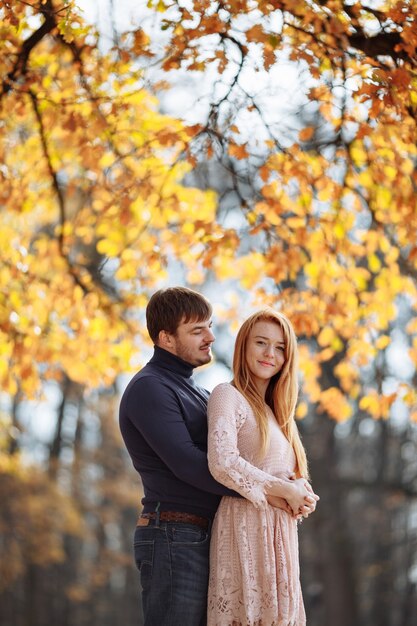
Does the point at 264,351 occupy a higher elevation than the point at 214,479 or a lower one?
higher

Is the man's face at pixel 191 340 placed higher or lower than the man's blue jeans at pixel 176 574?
higher

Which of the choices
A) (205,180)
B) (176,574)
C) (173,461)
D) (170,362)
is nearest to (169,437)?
(173,461)

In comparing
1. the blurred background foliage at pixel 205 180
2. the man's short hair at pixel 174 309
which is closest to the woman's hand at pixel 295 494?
the man's short hair at pixel 174 309

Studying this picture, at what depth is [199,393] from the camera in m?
3.77

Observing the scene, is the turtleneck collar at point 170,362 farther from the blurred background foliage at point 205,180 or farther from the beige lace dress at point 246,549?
the blurred background foliage at point 205,180

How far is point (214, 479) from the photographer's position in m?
3.39

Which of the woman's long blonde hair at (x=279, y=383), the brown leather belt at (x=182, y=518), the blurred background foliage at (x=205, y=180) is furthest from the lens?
the blurred background foliage at (x=205, y=180)

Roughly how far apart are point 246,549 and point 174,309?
0.94 m

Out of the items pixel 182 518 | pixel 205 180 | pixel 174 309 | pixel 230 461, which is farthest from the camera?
pixel 205 180

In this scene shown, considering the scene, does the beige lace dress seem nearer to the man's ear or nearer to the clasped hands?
the clasped hands

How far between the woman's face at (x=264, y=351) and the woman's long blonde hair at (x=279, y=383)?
17mm

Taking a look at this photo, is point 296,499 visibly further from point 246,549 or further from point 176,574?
point 176,574

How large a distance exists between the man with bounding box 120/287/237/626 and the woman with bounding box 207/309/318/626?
72mm

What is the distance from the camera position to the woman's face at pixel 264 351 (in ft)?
12.0
